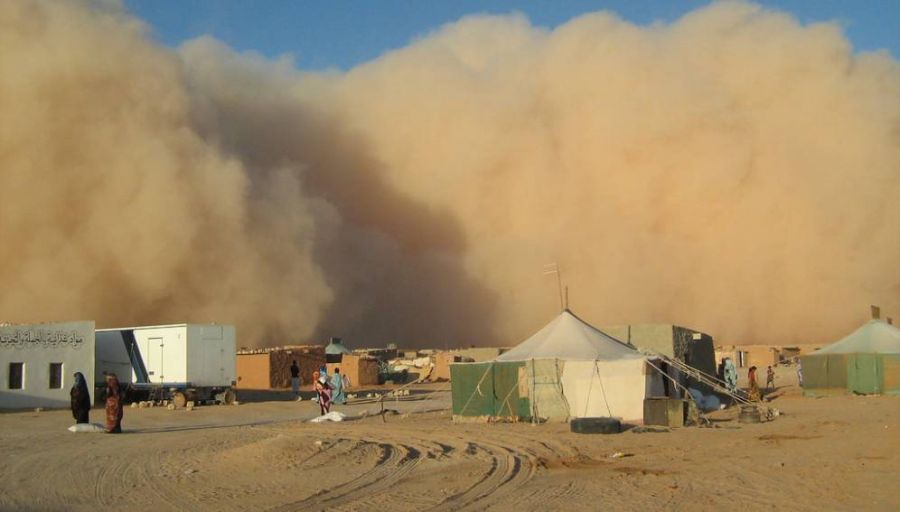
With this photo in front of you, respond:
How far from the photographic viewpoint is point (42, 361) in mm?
21062

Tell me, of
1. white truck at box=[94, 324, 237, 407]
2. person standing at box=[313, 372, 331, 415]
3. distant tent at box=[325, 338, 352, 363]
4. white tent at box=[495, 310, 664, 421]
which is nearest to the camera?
white tent at box=[495, 310, 664, 421]

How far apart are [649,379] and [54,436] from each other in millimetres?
9154

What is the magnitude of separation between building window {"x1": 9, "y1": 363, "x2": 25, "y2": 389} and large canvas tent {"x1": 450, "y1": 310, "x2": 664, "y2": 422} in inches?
376

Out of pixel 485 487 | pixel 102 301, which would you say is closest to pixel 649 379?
pixel 485 487

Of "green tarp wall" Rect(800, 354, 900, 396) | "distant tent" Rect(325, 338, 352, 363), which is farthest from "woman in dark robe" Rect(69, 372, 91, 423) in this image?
"green tarp wall" Rect(800, 354, 900, 396)

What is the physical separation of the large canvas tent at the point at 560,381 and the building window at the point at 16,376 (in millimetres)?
9545

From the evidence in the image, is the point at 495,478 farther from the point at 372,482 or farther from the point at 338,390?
the point at 338,390

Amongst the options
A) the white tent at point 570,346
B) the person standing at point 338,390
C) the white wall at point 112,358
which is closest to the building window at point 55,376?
the white wall at point 112,358

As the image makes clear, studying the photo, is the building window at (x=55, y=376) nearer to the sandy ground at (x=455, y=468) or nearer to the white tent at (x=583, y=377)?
the sandy ground at (x=455, y=468)

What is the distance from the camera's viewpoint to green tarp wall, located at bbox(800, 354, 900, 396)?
23.1m

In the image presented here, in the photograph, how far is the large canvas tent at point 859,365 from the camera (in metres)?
23.1

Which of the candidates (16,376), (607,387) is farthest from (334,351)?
(607,387)

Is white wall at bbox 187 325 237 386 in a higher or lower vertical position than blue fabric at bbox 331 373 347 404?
higher

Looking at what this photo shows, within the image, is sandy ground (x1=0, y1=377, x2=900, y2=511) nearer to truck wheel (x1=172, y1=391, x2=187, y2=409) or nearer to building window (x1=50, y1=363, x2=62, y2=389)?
building window (x1=50, y1=363, x2=62, y2=389)
